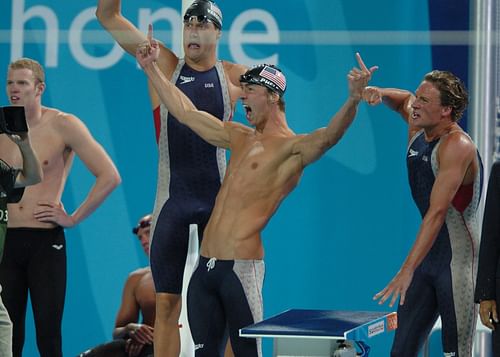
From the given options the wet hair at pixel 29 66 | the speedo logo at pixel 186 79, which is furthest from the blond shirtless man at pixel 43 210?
the speedo logo at pixel 186 79

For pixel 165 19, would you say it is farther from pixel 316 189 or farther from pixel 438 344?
pixel 438 344

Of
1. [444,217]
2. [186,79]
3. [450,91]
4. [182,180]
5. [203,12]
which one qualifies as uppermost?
[203,12]

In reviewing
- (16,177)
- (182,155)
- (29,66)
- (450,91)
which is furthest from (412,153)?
(29,66)

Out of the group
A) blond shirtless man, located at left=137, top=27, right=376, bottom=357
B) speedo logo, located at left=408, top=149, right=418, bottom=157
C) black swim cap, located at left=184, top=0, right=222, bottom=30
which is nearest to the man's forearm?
blond shirtless man, located at left=137, top=27, right=376, bottom=357

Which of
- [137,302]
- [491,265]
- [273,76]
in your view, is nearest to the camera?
[491,265]

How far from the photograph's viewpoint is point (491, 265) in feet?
17.9

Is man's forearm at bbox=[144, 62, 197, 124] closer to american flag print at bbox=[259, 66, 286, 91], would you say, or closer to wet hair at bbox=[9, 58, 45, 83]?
american flag print at bbox=[259, 66, 286, 91]

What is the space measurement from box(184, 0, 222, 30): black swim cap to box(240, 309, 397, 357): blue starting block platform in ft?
5.97

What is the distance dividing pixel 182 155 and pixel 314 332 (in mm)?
1775

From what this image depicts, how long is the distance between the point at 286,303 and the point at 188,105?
169 cm

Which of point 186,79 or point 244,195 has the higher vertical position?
point 186,79

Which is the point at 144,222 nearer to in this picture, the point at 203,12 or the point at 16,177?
the point at 16,177

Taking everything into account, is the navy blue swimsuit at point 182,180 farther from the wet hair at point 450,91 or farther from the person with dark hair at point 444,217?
the wet hair at point 450,91

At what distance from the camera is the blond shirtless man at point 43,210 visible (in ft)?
22.5
